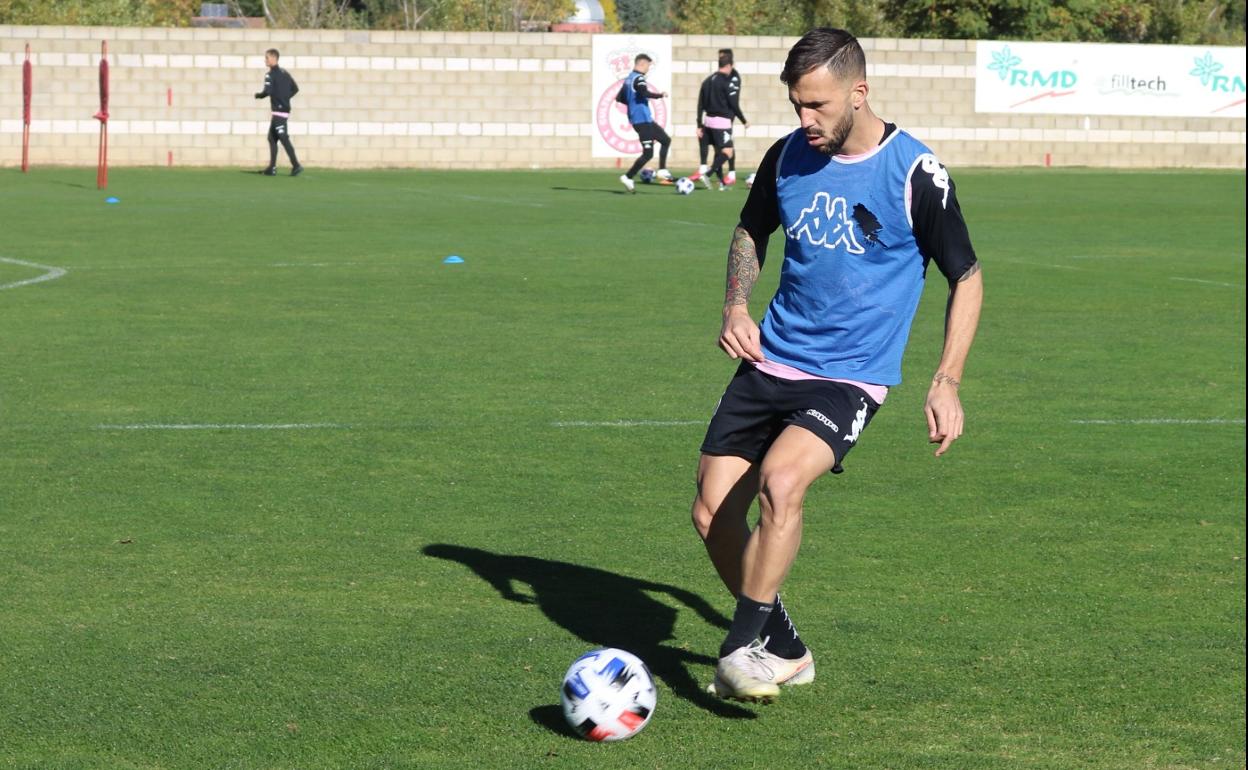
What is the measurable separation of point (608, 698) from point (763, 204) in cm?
153

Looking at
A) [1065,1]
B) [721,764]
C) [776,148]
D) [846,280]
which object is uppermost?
[1065,1]

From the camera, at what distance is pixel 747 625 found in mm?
4926

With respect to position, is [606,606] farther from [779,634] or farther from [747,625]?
[747,625]

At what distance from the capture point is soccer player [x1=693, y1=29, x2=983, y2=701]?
15.9ft

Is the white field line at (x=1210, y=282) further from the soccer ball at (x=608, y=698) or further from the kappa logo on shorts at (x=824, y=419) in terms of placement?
the soccer ball at (x=608, y=698)

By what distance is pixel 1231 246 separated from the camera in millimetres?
20297

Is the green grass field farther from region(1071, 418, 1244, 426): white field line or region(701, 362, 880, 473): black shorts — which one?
region(701, 362, 880, 473): black shorts

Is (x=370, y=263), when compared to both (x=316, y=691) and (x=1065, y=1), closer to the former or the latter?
(x=316, y=691)

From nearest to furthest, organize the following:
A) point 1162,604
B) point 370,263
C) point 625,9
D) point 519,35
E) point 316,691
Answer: point 316,691
point 1162,604
point 370,263
point 519,35
point 625,9

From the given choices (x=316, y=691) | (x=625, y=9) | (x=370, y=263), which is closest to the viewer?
(x=316, y=691)

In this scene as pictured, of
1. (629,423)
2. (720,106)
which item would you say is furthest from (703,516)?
(720,106)

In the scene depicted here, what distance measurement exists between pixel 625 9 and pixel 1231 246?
76427 mm

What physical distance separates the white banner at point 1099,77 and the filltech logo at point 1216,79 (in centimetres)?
2

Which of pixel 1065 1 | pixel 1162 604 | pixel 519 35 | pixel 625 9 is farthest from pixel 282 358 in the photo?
pixel 625 9
